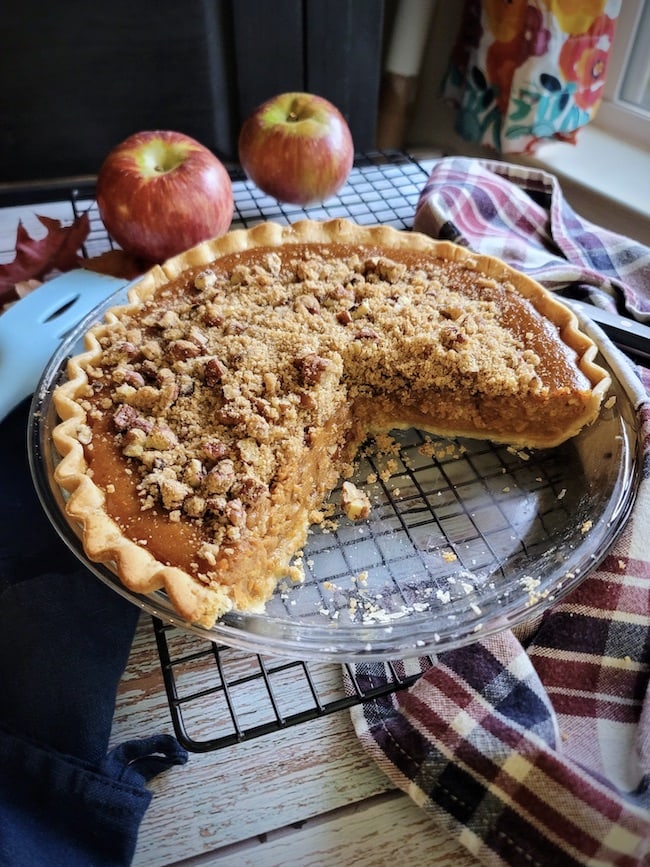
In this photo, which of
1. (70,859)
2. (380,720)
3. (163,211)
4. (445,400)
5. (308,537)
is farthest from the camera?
(163,211)

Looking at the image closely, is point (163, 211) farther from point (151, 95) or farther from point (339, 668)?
point (339, 668)

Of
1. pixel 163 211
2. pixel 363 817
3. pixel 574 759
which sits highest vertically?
pixel 163 211

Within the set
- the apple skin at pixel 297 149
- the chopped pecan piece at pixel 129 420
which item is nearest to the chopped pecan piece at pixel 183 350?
the chopped pecan piece at pixel 129 420

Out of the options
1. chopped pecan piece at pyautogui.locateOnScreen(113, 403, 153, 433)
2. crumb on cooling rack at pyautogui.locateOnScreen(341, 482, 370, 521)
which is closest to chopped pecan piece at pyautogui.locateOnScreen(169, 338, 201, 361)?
chopped pecan piece at pyautogui.locateOnScreen(113, 403, 153, 433)

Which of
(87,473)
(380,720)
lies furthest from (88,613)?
(380,720)

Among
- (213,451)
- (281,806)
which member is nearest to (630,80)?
(213,451)

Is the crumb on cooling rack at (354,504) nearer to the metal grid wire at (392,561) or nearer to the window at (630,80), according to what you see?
the metal grid wire at (392,561)
